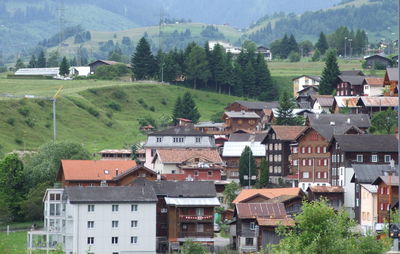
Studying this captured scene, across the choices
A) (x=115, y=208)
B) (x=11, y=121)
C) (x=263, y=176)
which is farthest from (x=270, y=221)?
(x=11, y=121)

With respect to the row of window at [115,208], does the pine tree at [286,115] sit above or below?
above

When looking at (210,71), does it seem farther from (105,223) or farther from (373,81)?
(105,223)

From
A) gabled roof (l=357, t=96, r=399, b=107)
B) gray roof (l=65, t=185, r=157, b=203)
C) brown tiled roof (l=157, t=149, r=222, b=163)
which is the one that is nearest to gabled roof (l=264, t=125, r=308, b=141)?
brown tiled roof (l=157, t=149, r=222, b=163)

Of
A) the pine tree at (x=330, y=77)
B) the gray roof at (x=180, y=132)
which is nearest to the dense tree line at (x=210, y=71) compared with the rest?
the pine tree at (x=330, y=77)

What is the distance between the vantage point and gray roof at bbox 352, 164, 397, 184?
9577cm

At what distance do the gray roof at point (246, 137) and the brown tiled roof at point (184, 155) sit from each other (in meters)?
8.81

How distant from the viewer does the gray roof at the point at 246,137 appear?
423ft

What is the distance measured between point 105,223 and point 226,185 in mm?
22072

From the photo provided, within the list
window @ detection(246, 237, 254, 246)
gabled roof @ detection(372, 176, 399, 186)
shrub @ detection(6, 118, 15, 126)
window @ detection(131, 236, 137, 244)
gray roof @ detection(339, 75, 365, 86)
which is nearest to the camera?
gabled roof @ detection(372, 176, 399, 186)

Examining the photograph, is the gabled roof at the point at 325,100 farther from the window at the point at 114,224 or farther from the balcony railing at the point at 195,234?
the window at the point at 114,224

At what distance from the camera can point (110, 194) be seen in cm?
9250

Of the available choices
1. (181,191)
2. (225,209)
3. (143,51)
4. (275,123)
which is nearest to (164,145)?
(275,123)

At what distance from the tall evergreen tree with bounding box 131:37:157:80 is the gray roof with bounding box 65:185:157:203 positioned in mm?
85823

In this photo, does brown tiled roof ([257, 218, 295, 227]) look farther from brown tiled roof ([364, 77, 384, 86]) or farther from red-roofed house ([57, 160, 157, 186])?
brown tiled roof ([364, 77, 384, 86])
